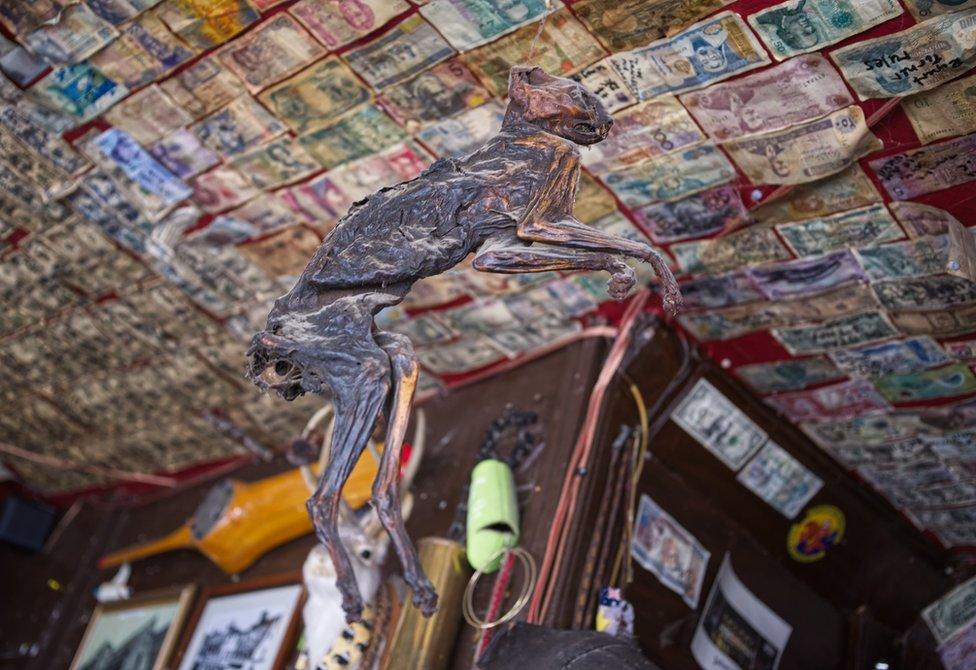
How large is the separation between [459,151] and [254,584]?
5.25 feet

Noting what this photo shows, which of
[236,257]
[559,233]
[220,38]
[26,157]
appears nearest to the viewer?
[559,233]

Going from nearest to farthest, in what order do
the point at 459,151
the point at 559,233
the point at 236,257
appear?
the point at 559,233
the point at 459,151
the point at 236,257

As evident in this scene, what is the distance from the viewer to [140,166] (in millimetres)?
2637

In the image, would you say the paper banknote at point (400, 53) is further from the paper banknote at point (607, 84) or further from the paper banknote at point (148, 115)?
the paper banknote at point (148, 115)

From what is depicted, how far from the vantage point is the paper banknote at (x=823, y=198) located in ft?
7.10

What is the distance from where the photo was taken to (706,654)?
2.71 metres

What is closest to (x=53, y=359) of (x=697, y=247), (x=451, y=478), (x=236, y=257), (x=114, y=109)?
(x=236, y=257)

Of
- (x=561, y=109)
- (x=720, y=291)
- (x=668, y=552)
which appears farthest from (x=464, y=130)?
(x=668, y=552)

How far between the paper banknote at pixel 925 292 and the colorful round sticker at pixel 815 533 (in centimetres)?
87

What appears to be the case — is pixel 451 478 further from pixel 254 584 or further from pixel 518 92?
pixel 518 92

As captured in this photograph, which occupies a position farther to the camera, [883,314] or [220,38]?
[883,314]

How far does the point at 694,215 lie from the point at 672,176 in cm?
14

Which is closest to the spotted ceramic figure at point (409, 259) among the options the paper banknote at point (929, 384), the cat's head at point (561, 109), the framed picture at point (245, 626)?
the cat's head at point (561, 109)

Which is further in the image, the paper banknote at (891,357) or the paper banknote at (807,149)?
the paper banknote at (891,357)
